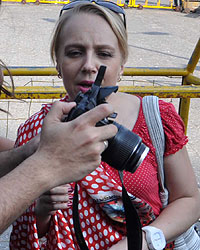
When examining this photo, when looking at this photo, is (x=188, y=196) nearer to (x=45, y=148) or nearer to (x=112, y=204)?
(x=112, y=204)

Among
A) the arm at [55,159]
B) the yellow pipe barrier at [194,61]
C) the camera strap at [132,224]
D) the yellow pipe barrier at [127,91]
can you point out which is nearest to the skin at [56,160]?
the arm at [55,159]

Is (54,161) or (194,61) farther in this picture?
(194,61)

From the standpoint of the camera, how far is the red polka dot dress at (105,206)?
5.06 ft

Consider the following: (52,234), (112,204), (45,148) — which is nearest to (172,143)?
(112,204)

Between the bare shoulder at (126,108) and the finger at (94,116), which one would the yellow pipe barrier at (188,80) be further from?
the finger at (94,116)

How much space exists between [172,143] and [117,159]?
1.53ft

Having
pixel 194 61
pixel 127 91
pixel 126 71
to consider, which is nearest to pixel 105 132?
pixel 127 91

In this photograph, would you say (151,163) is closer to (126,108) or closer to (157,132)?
(157,132)

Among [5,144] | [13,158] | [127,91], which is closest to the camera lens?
[13,158]

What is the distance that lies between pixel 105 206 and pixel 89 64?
1.98ft

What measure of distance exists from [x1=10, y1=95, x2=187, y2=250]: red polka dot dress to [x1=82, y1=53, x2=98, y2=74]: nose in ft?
0.99

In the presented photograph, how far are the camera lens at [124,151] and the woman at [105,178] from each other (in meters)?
0.26

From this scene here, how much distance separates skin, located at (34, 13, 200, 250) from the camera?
1.71 m

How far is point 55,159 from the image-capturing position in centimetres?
111
